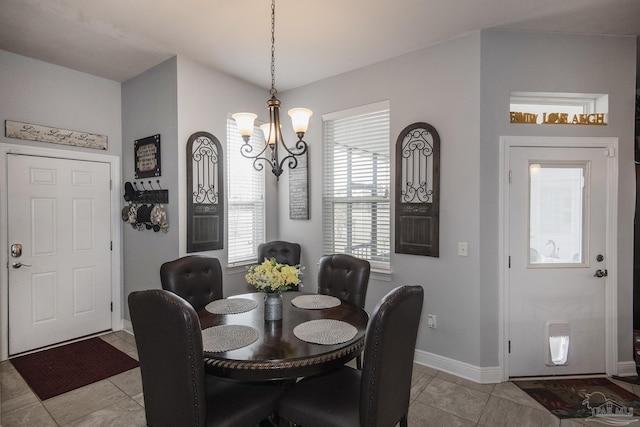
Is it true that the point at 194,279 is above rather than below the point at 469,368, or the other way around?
above

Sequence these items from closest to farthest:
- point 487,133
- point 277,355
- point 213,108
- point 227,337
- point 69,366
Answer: point 277,355 → point 227,337 → point 487,133 → point 69,366 → point 213,108

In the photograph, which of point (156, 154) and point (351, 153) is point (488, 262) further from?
point (156, 154)

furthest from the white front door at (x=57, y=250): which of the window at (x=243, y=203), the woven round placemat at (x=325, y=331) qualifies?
the woven round placemat at (x=325, y=331)

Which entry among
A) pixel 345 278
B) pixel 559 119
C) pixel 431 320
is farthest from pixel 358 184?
pixel 559 119

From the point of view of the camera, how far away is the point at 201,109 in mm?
3398

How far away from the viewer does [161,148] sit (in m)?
3.39

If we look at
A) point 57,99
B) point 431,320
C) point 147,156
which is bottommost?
point 431,320

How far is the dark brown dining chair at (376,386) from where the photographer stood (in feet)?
4.70

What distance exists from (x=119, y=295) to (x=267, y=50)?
3.23m

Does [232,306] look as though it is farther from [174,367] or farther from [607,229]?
[607,229]

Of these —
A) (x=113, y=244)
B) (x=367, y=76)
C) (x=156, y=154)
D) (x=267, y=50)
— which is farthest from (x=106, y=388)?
(x=367, y=76)

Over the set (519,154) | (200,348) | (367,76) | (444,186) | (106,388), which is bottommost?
(106,388)

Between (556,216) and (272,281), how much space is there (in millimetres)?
2521

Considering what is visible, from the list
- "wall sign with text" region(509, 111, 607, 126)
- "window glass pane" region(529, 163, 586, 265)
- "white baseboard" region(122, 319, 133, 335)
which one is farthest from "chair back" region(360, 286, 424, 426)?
"white baseboard" region(122, 319, 133, 335)
